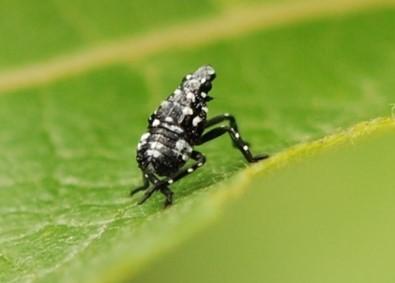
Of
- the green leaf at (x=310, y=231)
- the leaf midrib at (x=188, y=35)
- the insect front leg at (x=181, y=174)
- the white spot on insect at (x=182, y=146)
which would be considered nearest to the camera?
the insect front leg at (x=181, y=174)

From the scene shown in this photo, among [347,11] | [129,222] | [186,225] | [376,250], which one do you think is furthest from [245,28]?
[186,225]

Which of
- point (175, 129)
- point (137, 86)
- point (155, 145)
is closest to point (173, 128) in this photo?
point (175, 129)

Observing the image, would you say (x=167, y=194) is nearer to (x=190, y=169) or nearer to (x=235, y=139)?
(x=190, y=169)

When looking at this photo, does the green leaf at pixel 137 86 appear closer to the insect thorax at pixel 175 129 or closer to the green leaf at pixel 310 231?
the insect thorax at pixel 175 129

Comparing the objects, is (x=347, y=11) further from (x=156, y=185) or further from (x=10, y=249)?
(x=10, y=249)

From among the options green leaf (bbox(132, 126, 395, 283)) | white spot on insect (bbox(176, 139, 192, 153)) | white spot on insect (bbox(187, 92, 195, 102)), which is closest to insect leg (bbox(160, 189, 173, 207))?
white spot on insect (bbox(176, 139, 192, 153))

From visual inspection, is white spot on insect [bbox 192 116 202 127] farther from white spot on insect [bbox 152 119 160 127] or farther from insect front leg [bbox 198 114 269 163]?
white spot on insect [bbox 152 119 160 127]

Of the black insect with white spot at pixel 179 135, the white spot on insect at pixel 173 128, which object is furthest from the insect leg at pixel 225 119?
the white spot on insect at pixel 173 128

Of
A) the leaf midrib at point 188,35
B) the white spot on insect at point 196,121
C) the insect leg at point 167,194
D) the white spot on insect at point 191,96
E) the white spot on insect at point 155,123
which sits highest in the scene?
the leaf midrib at point 188,35

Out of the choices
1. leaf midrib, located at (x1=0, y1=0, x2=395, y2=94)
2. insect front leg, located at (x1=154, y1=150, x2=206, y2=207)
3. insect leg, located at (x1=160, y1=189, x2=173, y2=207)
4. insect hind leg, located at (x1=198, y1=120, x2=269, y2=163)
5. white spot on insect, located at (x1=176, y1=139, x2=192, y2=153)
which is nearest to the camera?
insect leg, located at (x1=160, y1=189, x2=173, y2=207)
